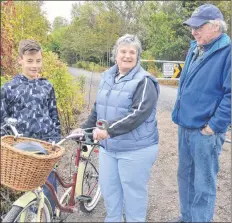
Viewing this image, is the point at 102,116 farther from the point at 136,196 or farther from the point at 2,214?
the point at 2,214

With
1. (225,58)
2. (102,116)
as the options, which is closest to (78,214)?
(102,116)

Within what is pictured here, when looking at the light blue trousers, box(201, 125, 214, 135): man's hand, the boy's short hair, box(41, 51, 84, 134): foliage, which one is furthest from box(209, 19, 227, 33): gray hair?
box(41, 51, 84, 134): foliage

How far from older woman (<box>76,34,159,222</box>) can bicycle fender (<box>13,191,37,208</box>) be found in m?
0.64

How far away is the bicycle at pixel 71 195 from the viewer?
8.22ft

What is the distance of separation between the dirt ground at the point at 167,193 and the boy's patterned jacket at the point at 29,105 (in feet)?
3.97

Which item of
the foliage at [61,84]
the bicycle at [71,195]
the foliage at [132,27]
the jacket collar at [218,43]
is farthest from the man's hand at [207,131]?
the foliage at [132,27]

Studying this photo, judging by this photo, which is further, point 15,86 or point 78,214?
point 78,214

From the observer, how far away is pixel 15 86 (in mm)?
2854

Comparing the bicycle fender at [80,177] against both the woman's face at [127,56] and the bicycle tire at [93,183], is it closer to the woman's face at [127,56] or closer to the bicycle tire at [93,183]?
the bicycle tire at [93,183]

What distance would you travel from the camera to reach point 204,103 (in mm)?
2885

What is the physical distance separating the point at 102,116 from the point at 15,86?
2.50 feet

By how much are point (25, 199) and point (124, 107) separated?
39.2 inches

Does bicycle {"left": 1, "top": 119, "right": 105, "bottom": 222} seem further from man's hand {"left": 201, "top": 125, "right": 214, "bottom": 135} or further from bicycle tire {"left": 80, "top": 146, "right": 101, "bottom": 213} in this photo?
man's hand {"left": 201, "top": 125, "right": 214, "bottom": 135}

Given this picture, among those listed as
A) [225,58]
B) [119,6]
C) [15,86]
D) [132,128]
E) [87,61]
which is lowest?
[87,61]
